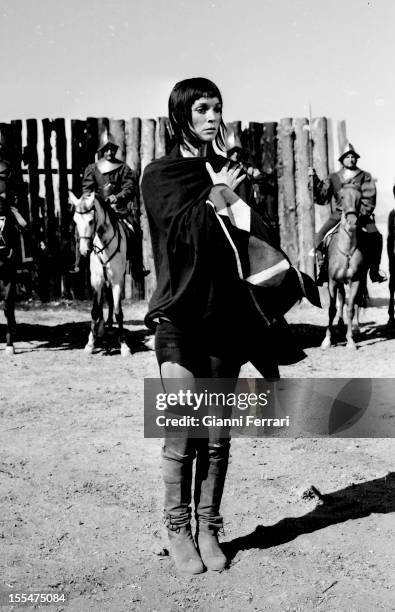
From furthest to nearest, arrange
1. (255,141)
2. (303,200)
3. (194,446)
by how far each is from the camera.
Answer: (255,141), (303,200), (194,446)

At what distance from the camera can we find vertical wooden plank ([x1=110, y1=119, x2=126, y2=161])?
1593cm

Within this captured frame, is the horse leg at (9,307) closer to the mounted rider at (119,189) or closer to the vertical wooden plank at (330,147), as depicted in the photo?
the mounted rider at (119,189)

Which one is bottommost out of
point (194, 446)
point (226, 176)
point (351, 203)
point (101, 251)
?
point (194, 446)

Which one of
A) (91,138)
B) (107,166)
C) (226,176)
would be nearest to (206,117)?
(226,176)

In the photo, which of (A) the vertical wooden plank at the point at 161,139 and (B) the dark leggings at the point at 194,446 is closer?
(B) the dark leggings at the point at 194,446

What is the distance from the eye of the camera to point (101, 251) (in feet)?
36.0

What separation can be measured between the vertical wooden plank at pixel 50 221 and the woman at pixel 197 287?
39.5 feet

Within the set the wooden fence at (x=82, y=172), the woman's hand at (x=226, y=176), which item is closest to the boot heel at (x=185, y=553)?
the woman's hand at (x=226, y=176)

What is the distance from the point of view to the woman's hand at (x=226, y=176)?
3.63m

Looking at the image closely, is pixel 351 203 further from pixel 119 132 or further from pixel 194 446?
pixel 194 446

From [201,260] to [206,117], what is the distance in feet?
2.16

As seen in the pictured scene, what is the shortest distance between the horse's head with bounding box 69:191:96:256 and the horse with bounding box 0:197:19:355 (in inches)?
46.8

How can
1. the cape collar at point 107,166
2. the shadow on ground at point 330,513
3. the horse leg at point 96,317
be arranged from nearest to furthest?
the shadow on ground at point 330,513, the horse leg at point 96,317, the cape collar at point 107,166

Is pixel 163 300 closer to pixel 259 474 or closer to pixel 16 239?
pixel 259 474
